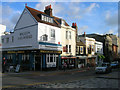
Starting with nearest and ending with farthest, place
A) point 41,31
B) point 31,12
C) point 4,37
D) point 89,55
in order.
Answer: point 41,31, point 31,12, point 4,37, point 89,55

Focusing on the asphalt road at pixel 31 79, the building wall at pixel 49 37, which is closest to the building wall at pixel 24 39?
the building wall at pixel 49 37

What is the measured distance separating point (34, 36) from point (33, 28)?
1.61 metres

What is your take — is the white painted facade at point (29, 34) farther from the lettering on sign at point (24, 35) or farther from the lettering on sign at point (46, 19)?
the lettering on sign at point (46, 19)

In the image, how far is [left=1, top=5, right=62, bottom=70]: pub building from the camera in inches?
960

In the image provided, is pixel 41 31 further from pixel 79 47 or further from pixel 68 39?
pixel 79 47

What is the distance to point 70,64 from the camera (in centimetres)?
3052

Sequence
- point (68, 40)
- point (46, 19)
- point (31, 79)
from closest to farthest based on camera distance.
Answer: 1. point (31, 79)
2. point (46, 19)
3. point (68, 40)

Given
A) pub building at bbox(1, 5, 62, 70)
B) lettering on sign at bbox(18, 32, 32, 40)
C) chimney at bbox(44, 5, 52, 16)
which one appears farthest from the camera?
chimney at bbox(44, 5, 52, 16)

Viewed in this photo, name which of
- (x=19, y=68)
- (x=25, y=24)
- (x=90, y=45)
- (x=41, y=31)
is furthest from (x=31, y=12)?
(x=90, y=45)

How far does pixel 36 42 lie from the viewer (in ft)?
80.0

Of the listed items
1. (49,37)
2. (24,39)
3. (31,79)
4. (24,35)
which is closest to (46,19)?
(49,37)

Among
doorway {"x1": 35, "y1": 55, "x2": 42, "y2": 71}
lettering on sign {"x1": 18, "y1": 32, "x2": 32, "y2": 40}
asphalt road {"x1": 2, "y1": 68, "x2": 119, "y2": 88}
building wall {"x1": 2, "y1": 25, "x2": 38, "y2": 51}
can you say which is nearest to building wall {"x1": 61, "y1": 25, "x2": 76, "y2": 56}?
doorway {"x1": 35, "y1": 55, "x2": 42, "y2": 71}

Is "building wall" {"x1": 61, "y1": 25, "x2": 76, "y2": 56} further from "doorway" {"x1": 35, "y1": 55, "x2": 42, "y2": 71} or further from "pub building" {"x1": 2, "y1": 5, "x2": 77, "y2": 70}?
"doorway" {"x1": 35, "y1": 55, "x2": 42, "y2": 71}

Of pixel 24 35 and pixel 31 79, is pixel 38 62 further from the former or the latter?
pixel 31 79
